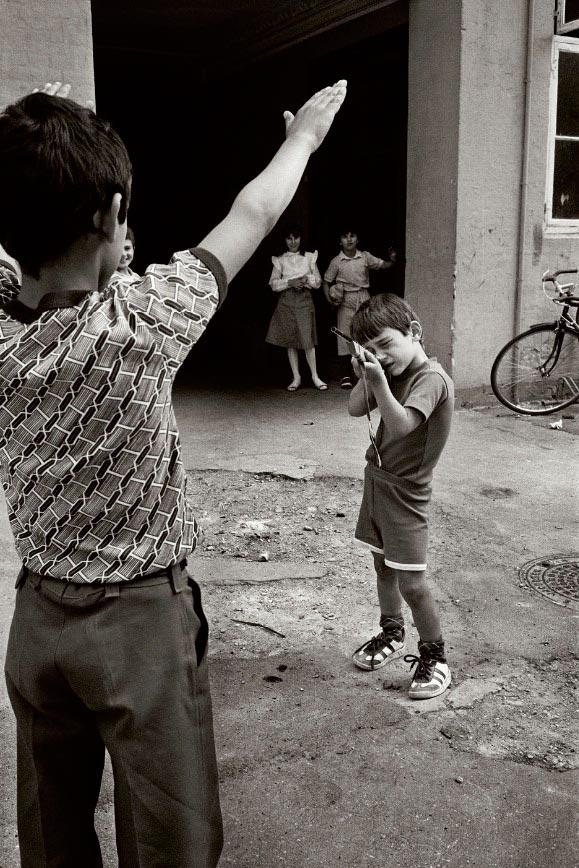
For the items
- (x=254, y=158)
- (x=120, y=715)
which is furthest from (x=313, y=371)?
(x=120, y=715)

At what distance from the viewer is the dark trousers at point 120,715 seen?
157 cm

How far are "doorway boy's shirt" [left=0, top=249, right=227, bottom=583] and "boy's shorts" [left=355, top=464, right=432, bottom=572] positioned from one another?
163 centimetres

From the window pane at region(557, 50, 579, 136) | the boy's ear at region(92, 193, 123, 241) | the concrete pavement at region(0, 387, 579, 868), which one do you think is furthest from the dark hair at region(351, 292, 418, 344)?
the window pane at region(557, 50, 579, 136)

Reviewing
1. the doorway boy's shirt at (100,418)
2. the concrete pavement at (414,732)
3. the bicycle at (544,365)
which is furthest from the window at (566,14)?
the doorway boy's shirt at (100,418)

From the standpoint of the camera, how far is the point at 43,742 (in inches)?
65.6

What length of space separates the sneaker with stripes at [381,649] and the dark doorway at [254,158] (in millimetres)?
7068

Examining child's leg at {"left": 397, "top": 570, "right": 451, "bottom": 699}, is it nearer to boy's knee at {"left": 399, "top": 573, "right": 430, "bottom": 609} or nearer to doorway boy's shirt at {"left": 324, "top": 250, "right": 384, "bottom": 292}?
boy's knee at {"left": 399, "top": 573, "right": 430, "bottom": 609}

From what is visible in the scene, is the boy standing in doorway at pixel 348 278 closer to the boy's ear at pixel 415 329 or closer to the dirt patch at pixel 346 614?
the dirt patch at pixel 346 614

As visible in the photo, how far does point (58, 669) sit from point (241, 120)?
40.5 feet

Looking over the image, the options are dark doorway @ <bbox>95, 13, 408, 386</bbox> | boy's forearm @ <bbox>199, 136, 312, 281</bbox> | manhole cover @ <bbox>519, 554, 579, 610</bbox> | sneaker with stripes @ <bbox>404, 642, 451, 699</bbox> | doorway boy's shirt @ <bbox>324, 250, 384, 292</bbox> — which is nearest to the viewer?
boy's forearm @ <bbox>199, 136, 312, 281</bbox>

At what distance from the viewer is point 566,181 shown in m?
8.85

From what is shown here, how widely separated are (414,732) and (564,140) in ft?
23.8

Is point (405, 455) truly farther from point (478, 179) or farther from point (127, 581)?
point (478, 179)

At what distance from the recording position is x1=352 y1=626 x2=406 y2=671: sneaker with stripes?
11.5 feet
